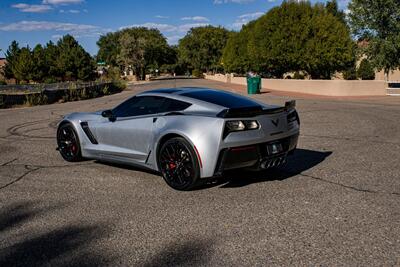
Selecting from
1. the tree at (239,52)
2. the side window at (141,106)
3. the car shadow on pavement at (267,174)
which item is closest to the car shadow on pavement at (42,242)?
the car shadow on pavement at (267,174)

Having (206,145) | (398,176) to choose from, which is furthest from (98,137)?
(398,176)

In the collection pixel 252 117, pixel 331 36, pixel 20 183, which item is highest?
pixel 331 36

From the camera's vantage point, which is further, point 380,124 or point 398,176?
point 380,124

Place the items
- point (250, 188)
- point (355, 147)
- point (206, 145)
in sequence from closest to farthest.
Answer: point (206, 145) → point (250, 188) → point (355, 147)

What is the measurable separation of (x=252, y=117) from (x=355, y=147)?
4011 mm

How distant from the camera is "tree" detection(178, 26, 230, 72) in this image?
336 ft

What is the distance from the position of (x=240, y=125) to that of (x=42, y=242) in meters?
2.60

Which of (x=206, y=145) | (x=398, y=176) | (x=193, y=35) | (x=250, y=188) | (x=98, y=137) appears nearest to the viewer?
(x=206, y=145)

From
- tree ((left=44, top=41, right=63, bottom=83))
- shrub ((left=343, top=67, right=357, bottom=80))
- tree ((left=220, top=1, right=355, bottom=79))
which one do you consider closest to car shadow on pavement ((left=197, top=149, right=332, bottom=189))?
tree ((left=220, top=1, right=355, bottom=79))

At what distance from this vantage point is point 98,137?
6.87 m

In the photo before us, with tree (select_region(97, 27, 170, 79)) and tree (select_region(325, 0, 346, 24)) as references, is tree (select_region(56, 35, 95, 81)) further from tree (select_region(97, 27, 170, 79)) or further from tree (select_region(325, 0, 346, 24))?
tree (select_region(325, 0, 346, 24))

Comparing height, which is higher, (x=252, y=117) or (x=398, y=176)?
(x=252, y=117)

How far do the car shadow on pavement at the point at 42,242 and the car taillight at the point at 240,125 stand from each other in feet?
6.14

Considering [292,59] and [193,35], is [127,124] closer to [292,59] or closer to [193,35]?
[292,59]
